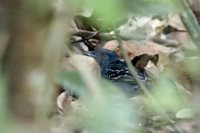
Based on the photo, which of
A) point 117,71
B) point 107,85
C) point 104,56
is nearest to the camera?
point 107,85

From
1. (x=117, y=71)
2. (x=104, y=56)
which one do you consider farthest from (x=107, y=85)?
(x=104, y=56)

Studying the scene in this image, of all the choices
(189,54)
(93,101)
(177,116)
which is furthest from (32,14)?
(177,116)

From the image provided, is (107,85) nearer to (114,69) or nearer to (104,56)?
(114,69)

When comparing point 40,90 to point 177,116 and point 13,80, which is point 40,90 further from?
point 177,116

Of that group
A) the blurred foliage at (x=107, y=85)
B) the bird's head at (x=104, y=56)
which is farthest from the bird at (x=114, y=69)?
the blurred foliage at (x=107, y=85)

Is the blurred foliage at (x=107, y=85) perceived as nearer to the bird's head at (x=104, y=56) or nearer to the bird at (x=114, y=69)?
the bird at (x=114, y=69)

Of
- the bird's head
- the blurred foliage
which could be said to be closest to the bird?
the bird's head

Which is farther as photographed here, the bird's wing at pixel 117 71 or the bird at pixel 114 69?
the bird's wing at pixel 117 71
